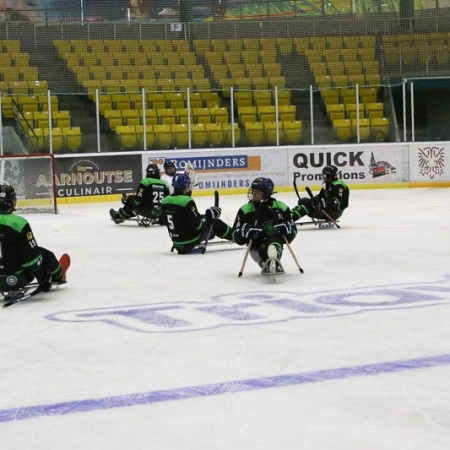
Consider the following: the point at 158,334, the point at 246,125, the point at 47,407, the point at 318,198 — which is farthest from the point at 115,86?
the point at 47,407

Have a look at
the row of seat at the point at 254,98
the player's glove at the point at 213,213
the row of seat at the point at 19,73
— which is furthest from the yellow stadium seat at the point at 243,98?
the player's glove at the point at 213,213

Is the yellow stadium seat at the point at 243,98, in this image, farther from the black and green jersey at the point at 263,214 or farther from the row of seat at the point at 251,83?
the black and green jersey at the point at 263,214

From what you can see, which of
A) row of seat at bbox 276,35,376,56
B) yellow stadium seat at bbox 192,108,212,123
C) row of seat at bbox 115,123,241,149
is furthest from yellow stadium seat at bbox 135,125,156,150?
row of seat at bbox 276,35,376,56

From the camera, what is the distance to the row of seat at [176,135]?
2419cm

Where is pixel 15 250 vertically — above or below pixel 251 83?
below

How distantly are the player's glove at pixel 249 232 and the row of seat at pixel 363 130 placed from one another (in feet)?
51.5

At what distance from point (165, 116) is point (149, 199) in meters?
8.62

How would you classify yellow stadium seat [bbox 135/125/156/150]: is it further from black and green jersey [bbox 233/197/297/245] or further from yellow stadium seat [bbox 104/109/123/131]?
black and green jersey [bbox 233/197/297/245]

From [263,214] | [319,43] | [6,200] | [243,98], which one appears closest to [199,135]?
[243,98]

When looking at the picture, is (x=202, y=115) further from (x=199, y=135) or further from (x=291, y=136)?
(x=291, y=136)

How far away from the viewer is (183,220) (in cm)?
1252

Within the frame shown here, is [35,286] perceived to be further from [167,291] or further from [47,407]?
[47,407]

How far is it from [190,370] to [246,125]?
1949 cm

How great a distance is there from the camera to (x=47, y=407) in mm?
5109
